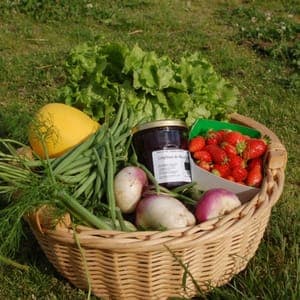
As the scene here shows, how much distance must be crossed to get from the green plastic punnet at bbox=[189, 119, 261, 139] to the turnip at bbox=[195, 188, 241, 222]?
19.1 inches

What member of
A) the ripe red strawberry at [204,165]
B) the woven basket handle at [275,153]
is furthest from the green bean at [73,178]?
the woven basket handle at [275,153]

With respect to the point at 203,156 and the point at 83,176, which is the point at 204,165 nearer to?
the point at 203,156

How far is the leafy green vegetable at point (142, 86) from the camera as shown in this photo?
2812 mm

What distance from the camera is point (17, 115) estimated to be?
3842 millimetres

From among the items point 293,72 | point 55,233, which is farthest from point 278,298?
point 293,72

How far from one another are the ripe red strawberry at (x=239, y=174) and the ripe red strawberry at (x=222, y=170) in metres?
0.02

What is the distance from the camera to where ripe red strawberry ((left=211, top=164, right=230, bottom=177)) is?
8.41 ft

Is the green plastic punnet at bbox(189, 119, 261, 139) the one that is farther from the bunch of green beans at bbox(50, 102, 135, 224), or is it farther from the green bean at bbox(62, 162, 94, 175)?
the green bean at bbox(62, 162, 94, 175)

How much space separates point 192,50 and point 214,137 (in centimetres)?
242

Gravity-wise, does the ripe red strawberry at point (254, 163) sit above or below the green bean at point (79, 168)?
below

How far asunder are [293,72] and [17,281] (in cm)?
266

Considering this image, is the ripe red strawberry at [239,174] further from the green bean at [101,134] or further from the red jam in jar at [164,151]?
the green bean at [101,134]

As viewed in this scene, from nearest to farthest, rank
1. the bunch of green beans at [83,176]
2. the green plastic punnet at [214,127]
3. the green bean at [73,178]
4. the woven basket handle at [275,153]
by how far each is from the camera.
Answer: the bunch of green beans at [83,176] < the green bean at [73,178] < the woven basket handle at [275,153] < the green plastic punnet at [214,127]

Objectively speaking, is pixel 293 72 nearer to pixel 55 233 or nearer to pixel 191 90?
pixel 191 90
